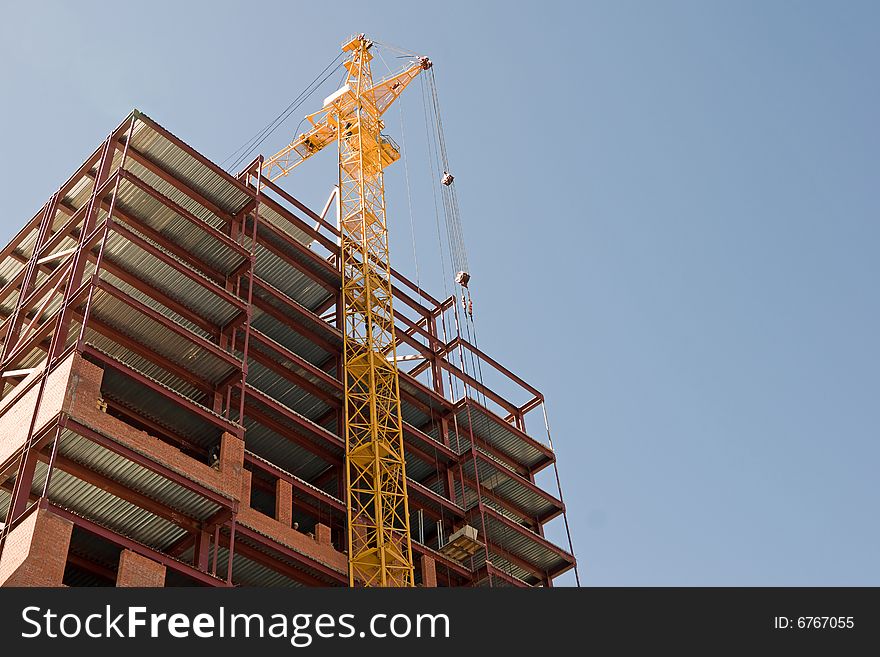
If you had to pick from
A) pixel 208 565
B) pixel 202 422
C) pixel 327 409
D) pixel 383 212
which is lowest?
pixel 208 565

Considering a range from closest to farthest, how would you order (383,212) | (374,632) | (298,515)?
(374,632), (298,515), (383,212)

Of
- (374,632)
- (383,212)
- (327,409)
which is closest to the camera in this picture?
(374,632)

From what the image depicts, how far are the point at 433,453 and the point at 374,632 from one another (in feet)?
147

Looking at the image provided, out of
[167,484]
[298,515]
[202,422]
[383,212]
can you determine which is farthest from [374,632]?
[383,212]

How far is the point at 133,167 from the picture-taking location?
64.2 metres

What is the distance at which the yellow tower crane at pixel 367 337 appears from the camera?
60.5 meters

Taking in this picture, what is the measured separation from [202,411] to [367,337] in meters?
18.8

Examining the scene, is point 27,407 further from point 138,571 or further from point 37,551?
point 138,571

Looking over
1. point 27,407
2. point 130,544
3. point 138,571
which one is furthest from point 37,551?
point 27,407

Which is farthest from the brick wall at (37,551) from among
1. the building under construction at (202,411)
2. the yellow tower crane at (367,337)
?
the yellow tower crane at (367,337)

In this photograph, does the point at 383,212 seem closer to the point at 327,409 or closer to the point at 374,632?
the point at 327,409

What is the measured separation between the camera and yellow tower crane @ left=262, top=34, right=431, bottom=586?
6053 centimetres

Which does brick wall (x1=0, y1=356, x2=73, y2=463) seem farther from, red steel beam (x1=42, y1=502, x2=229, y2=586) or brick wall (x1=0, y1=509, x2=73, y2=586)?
brick wall (x1=0, y1=509, x2=73, y2=586)

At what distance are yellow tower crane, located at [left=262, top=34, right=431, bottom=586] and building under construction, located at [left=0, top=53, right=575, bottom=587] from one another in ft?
2.79
